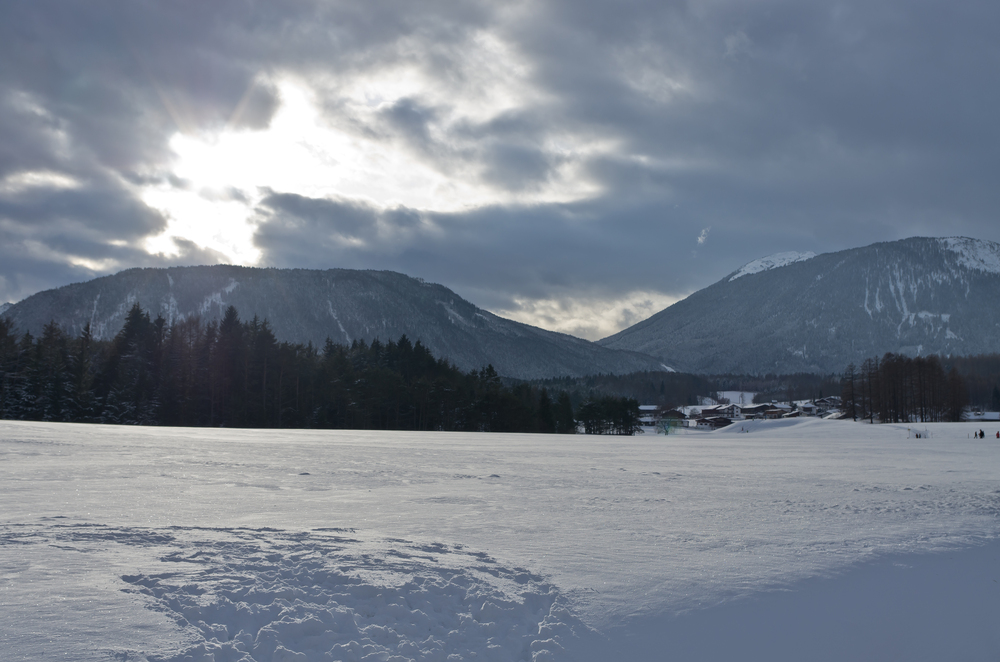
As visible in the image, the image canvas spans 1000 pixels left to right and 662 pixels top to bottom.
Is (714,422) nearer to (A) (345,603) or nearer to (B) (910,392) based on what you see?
(B) (910,392)

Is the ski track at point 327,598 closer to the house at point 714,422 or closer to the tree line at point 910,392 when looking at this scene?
the tree line at point 910,392

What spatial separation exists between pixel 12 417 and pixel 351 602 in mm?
70068

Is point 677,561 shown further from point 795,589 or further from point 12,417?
point 12,417

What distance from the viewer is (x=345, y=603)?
25.0 feet

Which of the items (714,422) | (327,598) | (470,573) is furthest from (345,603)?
(714,422)

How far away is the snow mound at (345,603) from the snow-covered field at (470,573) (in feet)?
0.09

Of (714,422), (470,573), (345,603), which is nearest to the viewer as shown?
(345,603)

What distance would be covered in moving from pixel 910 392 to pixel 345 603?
112 meters

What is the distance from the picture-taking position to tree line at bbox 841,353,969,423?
93.6 meters

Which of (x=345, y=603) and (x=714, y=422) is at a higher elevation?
(x=345, y=603)

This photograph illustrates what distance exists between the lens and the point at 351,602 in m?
7.65

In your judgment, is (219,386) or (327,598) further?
(219,386)

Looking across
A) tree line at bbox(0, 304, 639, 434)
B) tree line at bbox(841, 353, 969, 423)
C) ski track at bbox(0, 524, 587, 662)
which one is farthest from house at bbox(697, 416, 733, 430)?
ski track at bbox(0, 524, 587, 662)

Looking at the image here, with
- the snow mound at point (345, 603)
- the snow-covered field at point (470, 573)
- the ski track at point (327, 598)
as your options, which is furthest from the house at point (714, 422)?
the snow mound at point (345, 603)
